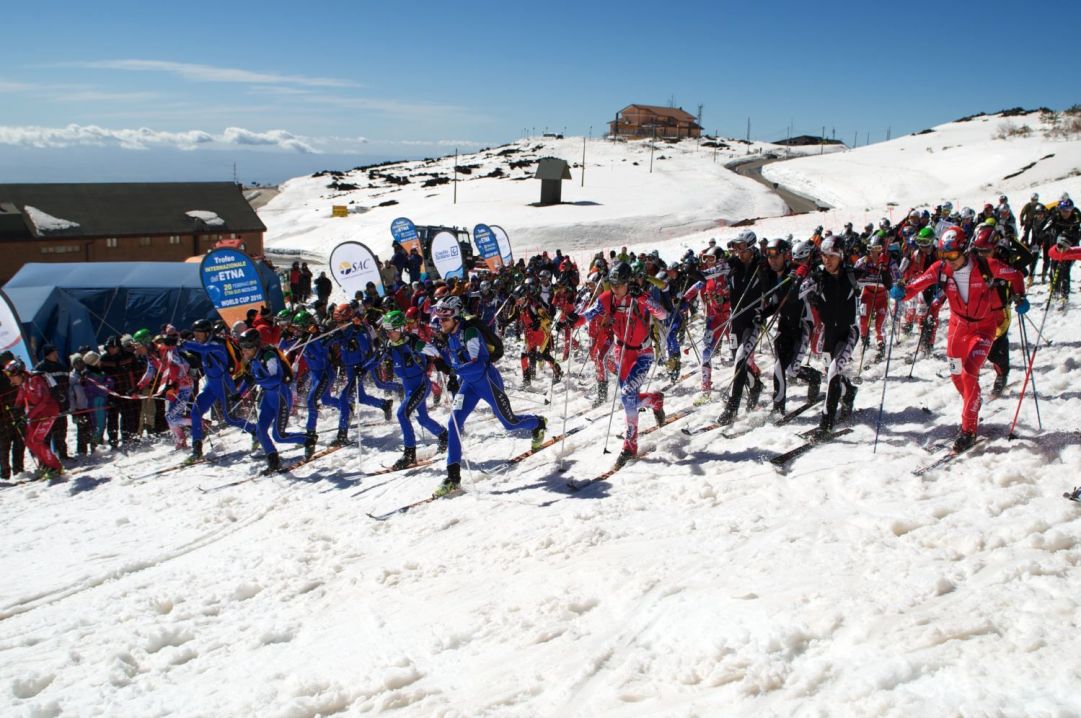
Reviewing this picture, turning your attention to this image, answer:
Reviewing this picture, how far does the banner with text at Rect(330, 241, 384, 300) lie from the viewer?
17.7 m

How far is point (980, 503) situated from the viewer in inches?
215

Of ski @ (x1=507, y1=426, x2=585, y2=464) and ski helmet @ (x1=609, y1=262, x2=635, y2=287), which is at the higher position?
ski helmet @ (x1=609, y1=262, x2=635, y2=287)

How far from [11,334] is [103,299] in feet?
20.5

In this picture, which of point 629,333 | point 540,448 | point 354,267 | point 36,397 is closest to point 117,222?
point 354,267

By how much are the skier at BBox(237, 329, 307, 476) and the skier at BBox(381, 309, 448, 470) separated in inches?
63.9

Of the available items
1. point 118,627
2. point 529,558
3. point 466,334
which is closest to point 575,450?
point 466,334

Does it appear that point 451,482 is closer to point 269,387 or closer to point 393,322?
point 393,322

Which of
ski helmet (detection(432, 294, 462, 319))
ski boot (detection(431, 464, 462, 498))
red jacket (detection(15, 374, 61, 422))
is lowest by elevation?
ski boot (detection(431, 464, 462, 498))

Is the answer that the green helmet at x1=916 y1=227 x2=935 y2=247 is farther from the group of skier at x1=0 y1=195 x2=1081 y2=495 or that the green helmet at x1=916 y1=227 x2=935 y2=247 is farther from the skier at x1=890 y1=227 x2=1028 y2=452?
the skier at x1=890 y1=227 x2=1028 y2=452

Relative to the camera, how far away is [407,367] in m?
9.05

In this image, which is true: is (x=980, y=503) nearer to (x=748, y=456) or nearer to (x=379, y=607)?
(x=748, y=456)

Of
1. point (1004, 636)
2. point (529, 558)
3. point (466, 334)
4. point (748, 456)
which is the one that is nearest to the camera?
point (1004, 636)

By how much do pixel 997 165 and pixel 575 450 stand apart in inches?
1874

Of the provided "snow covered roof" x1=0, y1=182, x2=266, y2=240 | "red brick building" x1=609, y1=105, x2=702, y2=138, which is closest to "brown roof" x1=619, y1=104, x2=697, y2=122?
"red brick building" x1=609, y1=105, x2=702, y2=138
